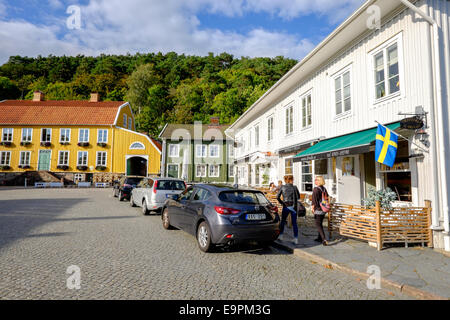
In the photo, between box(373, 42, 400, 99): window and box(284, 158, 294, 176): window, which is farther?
box(284, 158, 294, 176): window

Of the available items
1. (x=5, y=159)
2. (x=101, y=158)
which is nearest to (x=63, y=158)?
(x=101, y=158)

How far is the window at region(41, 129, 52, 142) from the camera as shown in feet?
111

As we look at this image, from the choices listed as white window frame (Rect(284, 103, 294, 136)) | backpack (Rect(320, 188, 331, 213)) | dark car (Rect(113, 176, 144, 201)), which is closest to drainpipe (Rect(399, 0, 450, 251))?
backpack (Rect(320, 188, 331, 213))

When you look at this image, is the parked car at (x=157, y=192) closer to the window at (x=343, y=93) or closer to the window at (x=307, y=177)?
the window at (x=307, y=177)

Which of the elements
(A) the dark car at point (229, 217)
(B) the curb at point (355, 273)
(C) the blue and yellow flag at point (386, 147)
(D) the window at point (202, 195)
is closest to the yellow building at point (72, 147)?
(D) the window at point (202, 195)

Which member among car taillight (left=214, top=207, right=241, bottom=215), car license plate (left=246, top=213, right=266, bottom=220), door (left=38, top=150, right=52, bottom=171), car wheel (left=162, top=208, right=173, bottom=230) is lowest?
car wheel (left=162, top=208, right=173, bottom=230)

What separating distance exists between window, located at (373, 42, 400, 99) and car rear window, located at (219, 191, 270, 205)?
483 centimetres

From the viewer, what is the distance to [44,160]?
33344 millimetres

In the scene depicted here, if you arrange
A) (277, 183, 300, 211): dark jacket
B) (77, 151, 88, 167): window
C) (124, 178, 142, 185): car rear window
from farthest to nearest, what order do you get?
(77, 151, 88, 167): window
(124, 178, 142, 185): car rear window
(277, 183, 300, 211): dark jacket

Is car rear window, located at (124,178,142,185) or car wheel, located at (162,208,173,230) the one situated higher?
car rear window, located at (124,178,142,185)

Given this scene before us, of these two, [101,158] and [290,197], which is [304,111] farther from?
[101,158]

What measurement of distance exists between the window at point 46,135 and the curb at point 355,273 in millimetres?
36356

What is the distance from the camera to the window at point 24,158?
1314 inches

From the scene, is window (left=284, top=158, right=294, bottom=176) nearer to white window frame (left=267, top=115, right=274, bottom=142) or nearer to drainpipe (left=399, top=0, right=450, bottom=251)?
white window frame (left=267, top=115, right=274, bottom=142)
